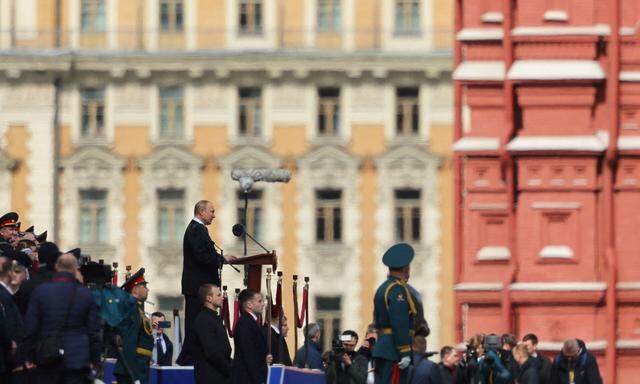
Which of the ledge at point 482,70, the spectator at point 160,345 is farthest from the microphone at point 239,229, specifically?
the ledge at point 482,70

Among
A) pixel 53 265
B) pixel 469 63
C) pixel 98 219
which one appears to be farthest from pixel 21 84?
pixel 53 265

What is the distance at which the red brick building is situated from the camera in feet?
109

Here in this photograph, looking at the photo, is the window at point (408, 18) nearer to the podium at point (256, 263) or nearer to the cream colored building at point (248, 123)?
the cream colored building at point (248, 123)

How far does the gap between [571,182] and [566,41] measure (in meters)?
1.66

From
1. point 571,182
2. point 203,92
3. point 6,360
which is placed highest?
point 203,92

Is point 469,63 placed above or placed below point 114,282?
above

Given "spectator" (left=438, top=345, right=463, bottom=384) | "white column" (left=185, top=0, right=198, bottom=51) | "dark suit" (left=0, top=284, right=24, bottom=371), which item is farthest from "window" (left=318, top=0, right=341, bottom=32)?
"dark suit" (left=0, top=284, right=24, bottom=371)

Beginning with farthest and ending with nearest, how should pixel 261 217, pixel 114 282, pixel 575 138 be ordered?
1. pixel 261 217
2. pixel 575 138
3. pixel 114 282

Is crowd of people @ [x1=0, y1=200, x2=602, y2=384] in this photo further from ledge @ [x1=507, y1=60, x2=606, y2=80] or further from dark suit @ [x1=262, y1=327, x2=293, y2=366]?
ledge @ [x1=507, y1=60, x2=606, y2=80]

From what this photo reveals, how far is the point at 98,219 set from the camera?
77.9 m

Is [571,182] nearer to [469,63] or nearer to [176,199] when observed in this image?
[469,63]

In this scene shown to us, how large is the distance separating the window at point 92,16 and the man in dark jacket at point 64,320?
53.0 meters

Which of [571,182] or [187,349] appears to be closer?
[187,349]

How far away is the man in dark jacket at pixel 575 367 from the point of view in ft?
103
